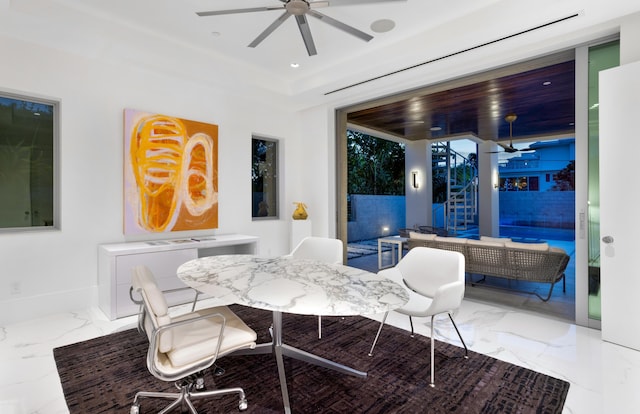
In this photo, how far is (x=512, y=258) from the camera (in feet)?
12.3

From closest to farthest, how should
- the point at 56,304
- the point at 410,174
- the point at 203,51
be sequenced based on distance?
1. the point at 56,304
2. the point at 203,51
3. the point at 410,174

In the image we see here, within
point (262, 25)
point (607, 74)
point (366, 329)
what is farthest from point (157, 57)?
point (607, 74)

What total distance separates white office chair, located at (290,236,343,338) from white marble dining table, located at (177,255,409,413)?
0.52m

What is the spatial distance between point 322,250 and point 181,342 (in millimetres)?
1730

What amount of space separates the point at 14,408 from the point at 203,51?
12.3ft

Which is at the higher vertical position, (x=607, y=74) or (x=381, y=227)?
(x=607, y=74)

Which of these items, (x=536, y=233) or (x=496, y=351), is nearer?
(x=496, y=351)

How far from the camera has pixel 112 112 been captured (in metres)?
3.74

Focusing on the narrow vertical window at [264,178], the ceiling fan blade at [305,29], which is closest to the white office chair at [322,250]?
the ceiling fan blade at [305,29]

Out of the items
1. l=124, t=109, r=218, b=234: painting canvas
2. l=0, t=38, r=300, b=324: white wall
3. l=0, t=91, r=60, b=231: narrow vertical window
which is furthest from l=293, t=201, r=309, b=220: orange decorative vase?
l=0, t=91, r=60, b=231: narrow vertical window

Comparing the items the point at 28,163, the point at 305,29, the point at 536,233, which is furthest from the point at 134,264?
the point at 536,233

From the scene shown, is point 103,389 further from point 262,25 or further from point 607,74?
point 607,74

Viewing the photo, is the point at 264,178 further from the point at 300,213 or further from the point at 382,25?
the point at 382,25

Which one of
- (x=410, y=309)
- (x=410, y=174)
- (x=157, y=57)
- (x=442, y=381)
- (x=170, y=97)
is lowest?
(x=442, y=381)
